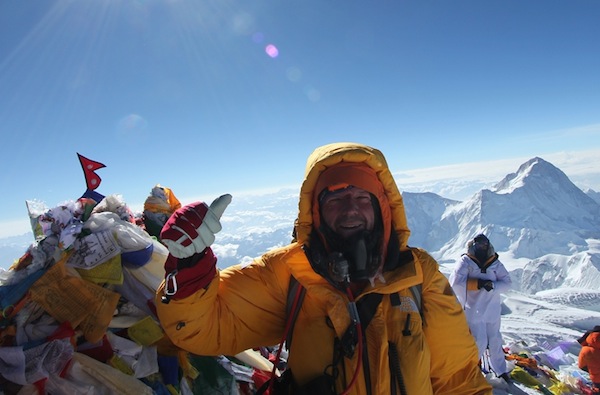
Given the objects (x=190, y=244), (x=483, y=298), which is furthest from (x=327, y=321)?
(x=483, y=298)

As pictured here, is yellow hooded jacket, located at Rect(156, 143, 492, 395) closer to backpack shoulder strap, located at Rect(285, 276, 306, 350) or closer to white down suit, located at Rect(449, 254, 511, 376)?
backpack shoulder strap, located at Rect(285, 276, 306, 350)

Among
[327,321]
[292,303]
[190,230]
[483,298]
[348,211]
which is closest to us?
[190,230]

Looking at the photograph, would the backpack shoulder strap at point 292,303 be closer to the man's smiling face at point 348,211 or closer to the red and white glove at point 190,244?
the man's smiling face at point 348,211

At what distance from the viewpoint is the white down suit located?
804cm

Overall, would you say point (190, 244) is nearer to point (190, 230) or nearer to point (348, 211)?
point (190, 230)

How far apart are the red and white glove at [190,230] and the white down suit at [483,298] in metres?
7.54

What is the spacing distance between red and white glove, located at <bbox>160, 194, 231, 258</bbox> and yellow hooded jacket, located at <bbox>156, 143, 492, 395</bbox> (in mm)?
338

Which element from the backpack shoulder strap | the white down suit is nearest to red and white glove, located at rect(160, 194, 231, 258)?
the backpack shoulder strap

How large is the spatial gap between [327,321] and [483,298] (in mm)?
7193

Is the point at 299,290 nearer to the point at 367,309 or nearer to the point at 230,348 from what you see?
the point at 367,309

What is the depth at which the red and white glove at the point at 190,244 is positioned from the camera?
2105 millimetres

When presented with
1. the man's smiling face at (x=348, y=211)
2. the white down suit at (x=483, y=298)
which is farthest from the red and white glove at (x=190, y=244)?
the white down suit at (x=483, y=298)

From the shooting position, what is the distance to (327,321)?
2.53 m

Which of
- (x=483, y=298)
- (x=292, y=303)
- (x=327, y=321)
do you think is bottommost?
(x=483, y=298)
